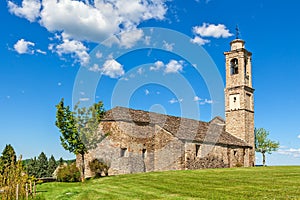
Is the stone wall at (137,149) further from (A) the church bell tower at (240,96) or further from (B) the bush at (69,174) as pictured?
(A) the church bell tower at (240,96)

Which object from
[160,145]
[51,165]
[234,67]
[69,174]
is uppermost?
[234,67]

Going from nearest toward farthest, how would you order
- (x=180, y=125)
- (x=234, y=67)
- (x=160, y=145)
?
1. (x=160, y=145)
2. (x=180, y=125)
3. (x=234, y=67)

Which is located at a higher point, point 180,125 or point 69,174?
point 180,125

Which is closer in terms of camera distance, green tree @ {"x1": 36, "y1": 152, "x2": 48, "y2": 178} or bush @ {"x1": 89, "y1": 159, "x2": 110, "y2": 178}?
bush @ {"x1": 89, "y1": 159, "x2": 110, "y2": 178}

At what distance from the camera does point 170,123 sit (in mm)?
32688

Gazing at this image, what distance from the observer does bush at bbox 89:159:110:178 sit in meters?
27.9

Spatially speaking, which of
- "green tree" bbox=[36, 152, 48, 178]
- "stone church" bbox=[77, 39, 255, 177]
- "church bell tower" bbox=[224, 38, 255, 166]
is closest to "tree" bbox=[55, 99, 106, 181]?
"stone church" bbox=[77, 39, 255, 177]

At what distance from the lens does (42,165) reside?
53875 mm

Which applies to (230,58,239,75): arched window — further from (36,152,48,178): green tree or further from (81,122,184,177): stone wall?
(36,152,48,178): green tree

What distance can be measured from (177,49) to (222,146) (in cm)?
1132

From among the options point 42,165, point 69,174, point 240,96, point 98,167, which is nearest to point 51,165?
point 42,165

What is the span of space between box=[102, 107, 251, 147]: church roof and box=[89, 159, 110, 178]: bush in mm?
3586

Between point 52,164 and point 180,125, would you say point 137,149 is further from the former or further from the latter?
point 52,164

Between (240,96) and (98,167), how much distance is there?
19.7 m
